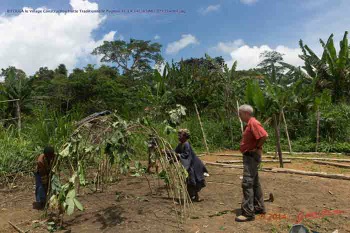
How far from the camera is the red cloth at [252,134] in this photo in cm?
381

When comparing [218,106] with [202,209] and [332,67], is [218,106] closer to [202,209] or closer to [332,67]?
[332,67]

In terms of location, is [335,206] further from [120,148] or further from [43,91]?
[43,91]

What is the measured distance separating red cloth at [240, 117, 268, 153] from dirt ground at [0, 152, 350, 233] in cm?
90

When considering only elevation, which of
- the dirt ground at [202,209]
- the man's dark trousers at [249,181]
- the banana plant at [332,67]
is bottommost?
the dirt ground at [202,209]

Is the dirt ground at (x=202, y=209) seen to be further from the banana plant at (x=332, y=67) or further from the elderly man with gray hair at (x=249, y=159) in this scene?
the banana plant at (x=332, y=67)

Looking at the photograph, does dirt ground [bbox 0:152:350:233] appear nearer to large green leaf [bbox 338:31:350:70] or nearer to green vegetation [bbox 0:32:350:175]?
green vegetation [bbox 0:32:350:175]

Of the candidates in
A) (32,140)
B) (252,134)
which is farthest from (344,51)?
(32,140)

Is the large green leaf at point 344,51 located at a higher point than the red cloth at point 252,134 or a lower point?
higher

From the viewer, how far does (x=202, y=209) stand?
14.6 ft

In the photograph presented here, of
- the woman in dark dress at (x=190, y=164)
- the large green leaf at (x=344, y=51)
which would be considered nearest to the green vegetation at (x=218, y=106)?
the large green leaf at (x=344, y=51)

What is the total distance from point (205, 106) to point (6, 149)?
8.67 metres

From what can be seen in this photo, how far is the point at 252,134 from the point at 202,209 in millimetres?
1308

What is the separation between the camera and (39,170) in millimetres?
4957

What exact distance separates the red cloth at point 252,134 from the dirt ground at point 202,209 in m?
0.90
